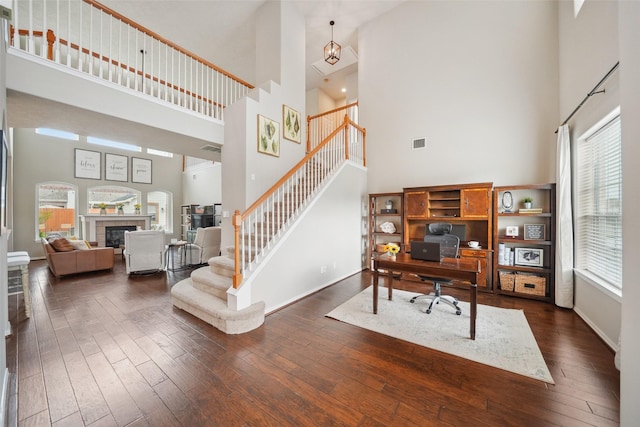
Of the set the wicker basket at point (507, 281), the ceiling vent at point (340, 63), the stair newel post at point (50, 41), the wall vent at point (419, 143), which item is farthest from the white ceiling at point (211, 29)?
the wicker basket at point (507, 281)

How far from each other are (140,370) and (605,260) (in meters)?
4.86

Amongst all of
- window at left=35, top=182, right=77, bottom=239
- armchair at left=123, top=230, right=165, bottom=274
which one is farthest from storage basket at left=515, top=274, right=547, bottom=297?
window at left=35, top=182, right=77, bottom=239

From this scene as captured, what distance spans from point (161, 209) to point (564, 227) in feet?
40.3

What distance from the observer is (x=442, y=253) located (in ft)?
11.2

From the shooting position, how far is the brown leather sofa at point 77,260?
4836 mm

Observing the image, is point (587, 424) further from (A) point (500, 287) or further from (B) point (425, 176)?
(B) point (425, 176)

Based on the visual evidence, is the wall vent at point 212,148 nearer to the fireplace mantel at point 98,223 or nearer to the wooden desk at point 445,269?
the wooden desk at point 445,269

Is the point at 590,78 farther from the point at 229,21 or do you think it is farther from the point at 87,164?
the point at 87,164

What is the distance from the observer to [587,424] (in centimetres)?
A: 150

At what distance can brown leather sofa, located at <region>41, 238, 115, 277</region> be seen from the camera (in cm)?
484

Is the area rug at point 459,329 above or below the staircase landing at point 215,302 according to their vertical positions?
below

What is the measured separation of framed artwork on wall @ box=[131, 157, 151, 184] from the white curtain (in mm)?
11989

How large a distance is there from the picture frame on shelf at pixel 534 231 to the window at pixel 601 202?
1.95 ft

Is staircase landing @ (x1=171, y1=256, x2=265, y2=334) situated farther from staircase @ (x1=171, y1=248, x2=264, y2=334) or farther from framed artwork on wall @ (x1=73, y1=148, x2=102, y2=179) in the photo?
framed artwork on wall @ (x1=73, y1=148, x2=102, y2=179)
